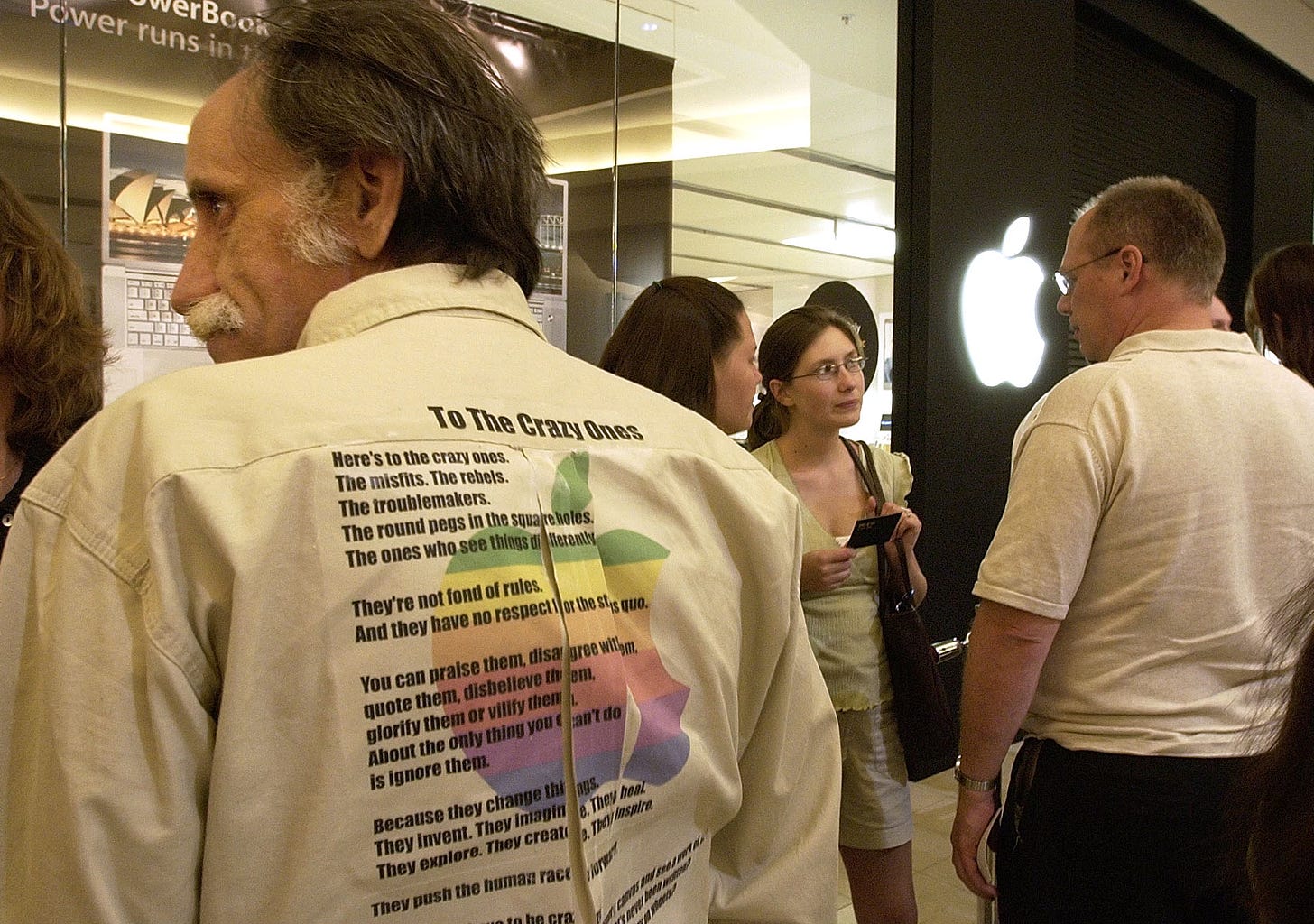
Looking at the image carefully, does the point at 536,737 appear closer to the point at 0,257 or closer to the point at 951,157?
the point at 0,257

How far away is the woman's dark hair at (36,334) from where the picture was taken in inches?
59.4

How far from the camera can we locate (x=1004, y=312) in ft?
16.1

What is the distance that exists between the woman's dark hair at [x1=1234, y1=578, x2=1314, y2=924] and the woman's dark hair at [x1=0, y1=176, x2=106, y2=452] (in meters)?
1.62

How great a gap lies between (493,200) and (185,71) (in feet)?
6.35

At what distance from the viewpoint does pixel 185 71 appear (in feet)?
8.06

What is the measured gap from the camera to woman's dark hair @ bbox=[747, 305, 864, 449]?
8.83 ft

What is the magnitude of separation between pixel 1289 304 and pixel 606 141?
212 cm

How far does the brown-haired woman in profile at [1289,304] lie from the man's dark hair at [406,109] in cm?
237

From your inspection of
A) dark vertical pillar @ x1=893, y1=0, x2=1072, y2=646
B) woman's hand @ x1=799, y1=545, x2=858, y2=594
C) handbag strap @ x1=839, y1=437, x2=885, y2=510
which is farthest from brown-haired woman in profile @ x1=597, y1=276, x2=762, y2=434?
dark vertical pillar @ x1=893, y1=0, x2=1072, y2=646

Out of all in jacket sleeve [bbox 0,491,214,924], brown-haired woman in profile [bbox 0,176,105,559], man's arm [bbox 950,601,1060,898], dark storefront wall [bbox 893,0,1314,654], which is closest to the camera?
jacket sleeve [bbox 0,491,214,924]

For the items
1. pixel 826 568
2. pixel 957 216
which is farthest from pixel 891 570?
pixel 957 216

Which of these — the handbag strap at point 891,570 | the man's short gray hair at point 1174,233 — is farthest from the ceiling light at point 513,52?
the man's short gray hair at point 1174,233

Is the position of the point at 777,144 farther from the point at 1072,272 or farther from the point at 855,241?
the point at 1072,272

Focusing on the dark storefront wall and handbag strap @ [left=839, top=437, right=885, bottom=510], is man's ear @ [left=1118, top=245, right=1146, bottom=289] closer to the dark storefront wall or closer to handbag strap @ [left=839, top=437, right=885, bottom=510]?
handbag strap @ [left=839, top=437, right=885, bottom=510]
